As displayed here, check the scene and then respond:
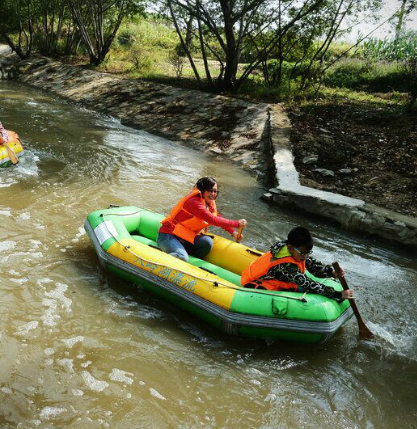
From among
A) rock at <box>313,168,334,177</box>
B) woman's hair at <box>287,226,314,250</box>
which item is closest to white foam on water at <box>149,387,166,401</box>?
woman's hair at <box>287,226,314,250</box>

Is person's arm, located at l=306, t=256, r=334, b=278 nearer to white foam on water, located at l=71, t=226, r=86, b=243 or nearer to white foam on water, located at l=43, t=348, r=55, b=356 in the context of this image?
white foam on water, located at l=43, t=348, r=55, b=356

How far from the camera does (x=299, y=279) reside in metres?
4.03

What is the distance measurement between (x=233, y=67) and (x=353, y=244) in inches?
348

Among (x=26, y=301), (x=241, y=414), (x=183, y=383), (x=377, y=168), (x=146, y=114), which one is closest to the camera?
(x=241, y=414)

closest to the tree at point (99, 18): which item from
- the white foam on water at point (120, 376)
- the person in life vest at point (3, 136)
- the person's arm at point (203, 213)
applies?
the person in life vest at point (3, 136)

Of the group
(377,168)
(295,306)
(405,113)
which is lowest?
(295,306)

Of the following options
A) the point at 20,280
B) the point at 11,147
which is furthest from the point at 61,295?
the point at 11,147

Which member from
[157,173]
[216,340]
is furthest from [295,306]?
[157,173]

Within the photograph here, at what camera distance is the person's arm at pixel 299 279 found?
4.03m

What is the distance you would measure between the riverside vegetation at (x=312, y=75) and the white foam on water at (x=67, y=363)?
5.61m

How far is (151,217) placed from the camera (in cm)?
544

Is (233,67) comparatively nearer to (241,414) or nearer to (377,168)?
(377,168)

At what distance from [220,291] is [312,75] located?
40.1 feet

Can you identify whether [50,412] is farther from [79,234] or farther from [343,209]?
[343,209]
